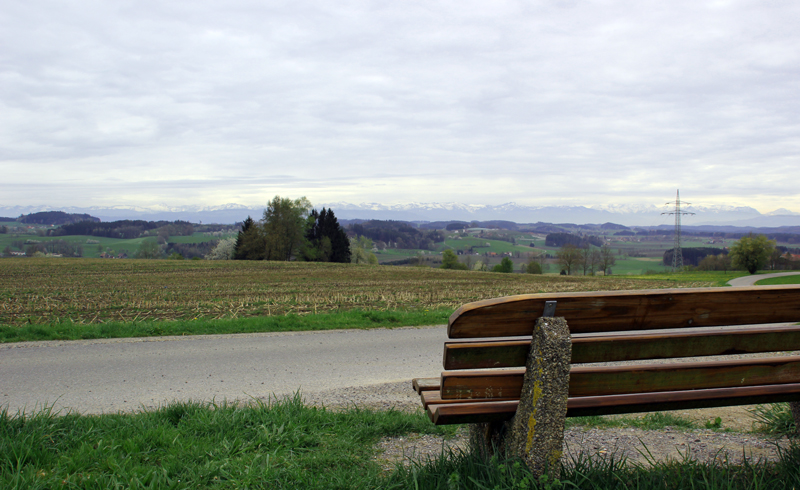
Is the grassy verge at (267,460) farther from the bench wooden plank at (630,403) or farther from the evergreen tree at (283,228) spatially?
the evergreen tree at (283,228)

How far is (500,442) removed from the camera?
2793mm

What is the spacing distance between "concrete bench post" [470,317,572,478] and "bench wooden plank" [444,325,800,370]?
0.08 meters

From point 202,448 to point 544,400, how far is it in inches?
90.5

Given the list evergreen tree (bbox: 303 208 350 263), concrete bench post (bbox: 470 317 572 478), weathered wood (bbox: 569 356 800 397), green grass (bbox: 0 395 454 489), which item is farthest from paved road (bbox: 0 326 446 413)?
evergreen tree (bbox: 303 208 350 263)

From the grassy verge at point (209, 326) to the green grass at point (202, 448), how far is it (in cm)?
518

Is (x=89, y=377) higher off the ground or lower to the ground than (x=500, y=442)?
lower

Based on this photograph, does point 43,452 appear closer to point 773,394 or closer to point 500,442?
point 500,442

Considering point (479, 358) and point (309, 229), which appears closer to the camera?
point (479, 358)

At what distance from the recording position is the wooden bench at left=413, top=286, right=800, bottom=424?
232cm

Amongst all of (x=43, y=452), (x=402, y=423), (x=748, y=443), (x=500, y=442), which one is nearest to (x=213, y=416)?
(x=43, y=452)

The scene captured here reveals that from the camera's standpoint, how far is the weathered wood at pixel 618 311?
89.4 inches

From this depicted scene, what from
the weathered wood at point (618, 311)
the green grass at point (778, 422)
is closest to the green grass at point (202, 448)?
the weathered wood at point (618, 311)

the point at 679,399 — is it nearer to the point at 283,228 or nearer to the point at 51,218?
the point at 283,228

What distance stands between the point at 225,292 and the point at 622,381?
18.8m
